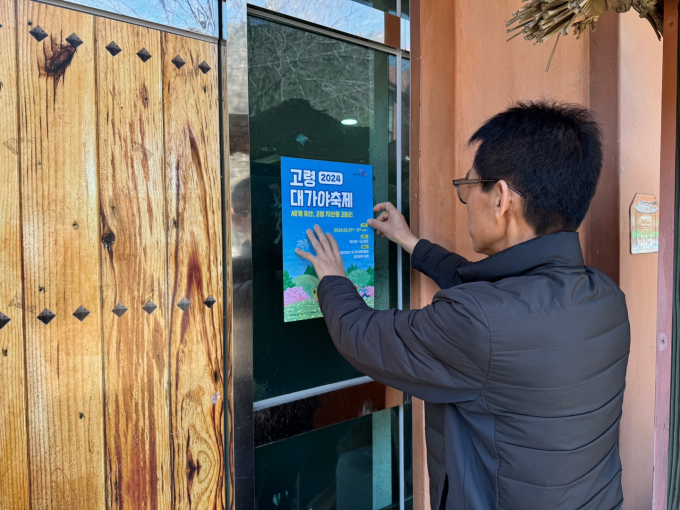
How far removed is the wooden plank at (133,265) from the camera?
1.31 meters

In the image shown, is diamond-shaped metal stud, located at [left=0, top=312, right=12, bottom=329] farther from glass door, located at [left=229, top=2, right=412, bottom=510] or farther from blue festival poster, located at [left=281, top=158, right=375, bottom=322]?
blue festival poster, located at [left=281, top=158, right=375, bottom=322]

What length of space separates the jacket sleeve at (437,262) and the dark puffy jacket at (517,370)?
0.45 metres

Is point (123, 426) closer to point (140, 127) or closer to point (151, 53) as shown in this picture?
point (140, 127)

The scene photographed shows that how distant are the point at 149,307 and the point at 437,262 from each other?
1.02m

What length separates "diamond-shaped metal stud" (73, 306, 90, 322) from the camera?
1274 millimetres

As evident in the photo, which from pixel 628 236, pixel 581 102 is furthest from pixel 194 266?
pixel 628 236

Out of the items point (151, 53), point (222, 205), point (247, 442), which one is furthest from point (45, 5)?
point (247, 442)

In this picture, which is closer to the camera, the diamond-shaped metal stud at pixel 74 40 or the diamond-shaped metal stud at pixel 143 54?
the diamond-shaped metal stud at pixel 74 40

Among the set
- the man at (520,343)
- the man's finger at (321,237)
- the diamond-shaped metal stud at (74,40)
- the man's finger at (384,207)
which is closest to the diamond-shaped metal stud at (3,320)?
the diamond-shaped metal stud at (74,40)

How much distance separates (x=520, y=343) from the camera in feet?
3.62

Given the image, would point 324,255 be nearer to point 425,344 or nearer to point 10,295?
point 425,344

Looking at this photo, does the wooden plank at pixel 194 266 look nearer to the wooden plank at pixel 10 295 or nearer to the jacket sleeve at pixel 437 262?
the wooden plank at pixel 10 295

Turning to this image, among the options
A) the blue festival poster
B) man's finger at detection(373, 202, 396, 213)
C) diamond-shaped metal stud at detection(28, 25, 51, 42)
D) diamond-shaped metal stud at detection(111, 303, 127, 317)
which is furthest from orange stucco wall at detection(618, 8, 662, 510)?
diamond-shaped metal stud at detection(28, 25, 51, 42)

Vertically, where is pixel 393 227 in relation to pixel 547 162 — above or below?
below
